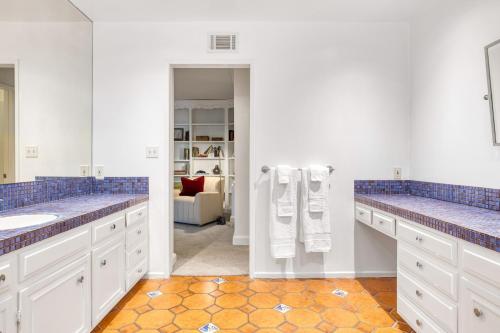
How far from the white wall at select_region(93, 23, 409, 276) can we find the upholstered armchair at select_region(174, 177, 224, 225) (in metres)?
2.10

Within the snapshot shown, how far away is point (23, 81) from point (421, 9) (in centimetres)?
303

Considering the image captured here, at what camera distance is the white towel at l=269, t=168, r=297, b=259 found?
240 centimetres

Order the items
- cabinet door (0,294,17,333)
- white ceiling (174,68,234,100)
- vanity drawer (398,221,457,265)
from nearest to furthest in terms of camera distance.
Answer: cabinet door (0,294,17,333)
vanity drawer (398,221,457,265)
white ceiling (174,68,234,100)

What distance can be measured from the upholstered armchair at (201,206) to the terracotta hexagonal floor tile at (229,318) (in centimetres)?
274

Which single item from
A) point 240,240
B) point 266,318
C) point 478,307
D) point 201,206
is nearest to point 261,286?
point 266,318

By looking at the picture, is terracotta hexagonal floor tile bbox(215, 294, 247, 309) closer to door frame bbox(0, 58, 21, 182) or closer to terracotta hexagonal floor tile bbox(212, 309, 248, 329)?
terracotta hexagonal floor tile bbox(212, 309, 248, 329)

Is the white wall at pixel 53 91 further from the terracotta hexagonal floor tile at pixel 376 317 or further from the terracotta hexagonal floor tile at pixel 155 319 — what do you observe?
the terracotta hexagonal floor tile at pixel 376 317

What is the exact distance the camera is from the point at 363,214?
7.82ft

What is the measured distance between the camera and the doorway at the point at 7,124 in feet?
5.38

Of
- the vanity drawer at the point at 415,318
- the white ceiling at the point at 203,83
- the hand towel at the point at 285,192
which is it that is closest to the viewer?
the vanity drawer at the point at 415,318

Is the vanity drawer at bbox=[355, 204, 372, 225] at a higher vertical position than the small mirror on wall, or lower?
lower

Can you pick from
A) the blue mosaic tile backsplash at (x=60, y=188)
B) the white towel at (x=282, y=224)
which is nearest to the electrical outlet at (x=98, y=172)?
the blue mosaic tile backsplash at (x=60, y=188)

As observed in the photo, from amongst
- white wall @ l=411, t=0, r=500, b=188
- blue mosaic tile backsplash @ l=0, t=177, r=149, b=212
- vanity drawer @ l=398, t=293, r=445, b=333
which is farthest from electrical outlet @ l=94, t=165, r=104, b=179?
white wall @ l=411, t=0, r=500, b=188

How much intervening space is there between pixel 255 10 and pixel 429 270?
2251 millimetres
